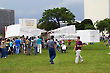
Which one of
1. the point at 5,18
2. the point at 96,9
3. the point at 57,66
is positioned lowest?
the point at 57,66

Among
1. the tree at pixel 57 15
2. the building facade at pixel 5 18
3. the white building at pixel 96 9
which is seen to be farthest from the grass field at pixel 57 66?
the building facade at pixel 5 18

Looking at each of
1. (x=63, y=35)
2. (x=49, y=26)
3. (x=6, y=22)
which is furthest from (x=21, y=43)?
(x=6, y=22)

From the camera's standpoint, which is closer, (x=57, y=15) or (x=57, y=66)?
(x=57, y=66)

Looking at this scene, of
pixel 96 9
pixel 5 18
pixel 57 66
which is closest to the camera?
pixel 57 66

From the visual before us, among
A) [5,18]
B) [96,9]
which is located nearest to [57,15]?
[96,9]

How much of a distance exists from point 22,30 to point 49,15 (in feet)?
170

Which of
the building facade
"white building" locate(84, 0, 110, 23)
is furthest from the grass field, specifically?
the building facade

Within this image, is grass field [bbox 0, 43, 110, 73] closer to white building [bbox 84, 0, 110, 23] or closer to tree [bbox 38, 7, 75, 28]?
tree [bbox 38, 7, 75, 28]

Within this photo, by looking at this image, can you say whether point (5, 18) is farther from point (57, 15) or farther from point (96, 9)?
point (57, 15)

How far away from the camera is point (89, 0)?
13700 centimetres

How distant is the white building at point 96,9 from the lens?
132375 millimetres

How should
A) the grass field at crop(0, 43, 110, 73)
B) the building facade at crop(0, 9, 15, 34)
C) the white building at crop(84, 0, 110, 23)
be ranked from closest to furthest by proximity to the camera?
1. the grass field at crop(0, 43, 110, 73)
2. the white building at crop(84, 0, 110, 23)
3. the building facade at crop(0, 9, 15, 34)

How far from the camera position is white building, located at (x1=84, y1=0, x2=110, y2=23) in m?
132

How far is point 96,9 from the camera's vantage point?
136 m
